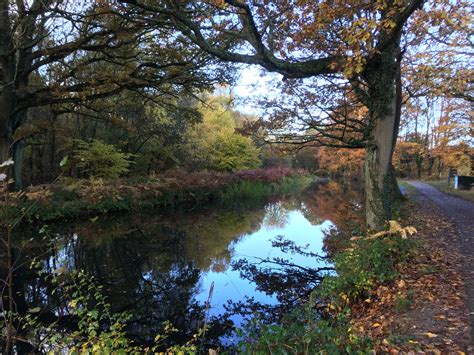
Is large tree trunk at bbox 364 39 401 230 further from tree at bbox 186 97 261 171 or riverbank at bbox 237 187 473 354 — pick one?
tree at bbox 186 97 261 171

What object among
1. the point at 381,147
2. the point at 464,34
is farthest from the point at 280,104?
the point at 464,34

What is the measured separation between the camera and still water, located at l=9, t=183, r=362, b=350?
20.8ft

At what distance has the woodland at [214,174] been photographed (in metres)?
4.41

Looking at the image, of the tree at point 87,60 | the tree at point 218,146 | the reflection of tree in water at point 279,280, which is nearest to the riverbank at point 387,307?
the reflection of tree in water at point 279,280

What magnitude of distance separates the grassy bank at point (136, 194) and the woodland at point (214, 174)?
93 millimetres

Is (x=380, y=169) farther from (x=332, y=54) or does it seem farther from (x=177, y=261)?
(x=177, y=261)

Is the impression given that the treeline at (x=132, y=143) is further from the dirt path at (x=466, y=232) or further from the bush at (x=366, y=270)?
the bush at (x=366, y=270)

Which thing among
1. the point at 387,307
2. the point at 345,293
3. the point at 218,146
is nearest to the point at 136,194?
the point at 345,293

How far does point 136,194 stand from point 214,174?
26.7 ft

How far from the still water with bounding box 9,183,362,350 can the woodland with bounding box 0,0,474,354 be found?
96 mm

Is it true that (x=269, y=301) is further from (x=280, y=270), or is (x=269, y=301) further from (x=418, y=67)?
(x=418, y=67)

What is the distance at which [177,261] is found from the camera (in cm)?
939

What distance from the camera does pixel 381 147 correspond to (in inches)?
304

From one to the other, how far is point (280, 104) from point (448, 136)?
12.9m
